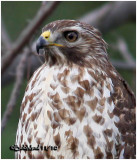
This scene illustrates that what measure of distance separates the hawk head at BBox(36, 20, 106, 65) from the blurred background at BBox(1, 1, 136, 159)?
226 millimetres

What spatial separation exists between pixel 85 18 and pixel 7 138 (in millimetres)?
1656

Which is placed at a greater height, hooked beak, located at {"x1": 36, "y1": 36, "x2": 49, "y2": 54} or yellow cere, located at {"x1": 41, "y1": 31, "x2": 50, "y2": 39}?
yellow cere, located at {"x1": 41, "y1": 31, "x2": 50, "y2": 39}

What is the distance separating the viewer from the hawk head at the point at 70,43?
384cm

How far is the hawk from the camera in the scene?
12.5ft

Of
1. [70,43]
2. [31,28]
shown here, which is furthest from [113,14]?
[70,43]

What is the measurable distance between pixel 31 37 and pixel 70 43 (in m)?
0.42

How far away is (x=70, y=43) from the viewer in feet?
12.9

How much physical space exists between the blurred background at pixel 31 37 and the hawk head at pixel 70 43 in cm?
23

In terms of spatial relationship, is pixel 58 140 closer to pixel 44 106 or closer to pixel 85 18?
pixel 44 106

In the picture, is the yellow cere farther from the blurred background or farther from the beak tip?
the blurred background

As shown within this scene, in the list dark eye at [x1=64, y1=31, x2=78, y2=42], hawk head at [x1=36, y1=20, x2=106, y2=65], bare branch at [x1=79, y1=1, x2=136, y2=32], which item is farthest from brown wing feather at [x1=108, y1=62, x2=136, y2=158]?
bare branch at [x1=79, y1=1, x2=136, y2=32]

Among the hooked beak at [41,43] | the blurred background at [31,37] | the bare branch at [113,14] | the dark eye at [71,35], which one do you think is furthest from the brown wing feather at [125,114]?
the bare branch at [113,14]

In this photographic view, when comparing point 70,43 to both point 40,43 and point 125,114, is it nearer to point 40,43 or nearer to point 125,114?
point 40,43

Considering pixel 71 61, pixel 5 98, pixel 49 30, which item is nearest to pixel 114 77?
pixel 71 61
